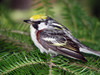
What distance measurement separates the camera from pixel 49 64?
1.33m

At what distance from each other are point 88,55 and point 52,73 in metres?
0.71

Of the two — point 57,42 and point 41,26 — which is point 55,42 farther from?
point 41,26

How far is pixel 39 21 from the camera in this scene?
1829 mm

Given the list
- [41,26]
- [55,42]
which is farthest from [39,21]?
[55,42]

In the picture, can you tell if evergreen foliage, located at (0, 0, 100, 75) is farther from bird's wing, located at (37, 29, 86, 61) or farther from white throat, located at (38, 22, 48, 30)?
white throat, located at (38, 22, 48, 30)

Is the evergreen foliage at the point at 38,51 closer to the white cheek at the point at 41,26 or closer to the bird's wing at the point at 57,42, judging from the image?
the bird's wing at the point at 57,42

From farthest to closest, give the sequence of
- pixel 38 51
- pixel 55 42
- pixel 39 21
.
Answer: pixel 39 21 < pixel 55 42 < pixel 38 51

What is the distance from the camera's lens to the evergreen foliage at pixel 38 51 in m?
1.27

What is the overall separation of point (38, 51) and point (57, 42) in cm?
27

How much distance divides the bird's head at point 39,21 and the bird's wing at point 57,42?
13 centimetres

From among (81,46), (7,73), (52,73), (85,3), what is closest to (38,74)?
(52,73)

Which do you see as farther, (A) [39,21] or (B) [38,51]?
(A) [39,21]

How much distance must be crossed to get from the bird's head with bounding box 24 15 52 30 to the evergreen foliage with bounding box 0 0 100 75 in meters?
0.21

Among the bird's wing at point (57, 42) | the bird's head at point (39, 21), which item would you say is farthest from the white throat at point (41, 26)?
the bird's wing at point (57, 42)
